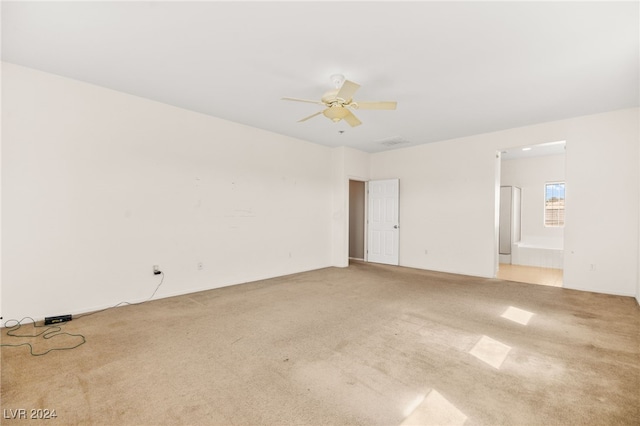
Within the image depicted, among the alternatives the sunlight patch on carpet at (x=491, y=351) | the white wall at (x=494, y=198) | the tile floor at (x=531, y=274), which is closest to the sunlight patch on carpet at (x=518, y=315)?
the sunlight patch on carpet at (x=491, y=351)

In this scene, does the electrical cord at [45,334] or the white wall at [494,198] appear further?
the white wall at [494,198]

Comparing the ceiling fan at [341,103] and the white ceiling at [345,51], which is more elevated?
the white ceiling at [345,51]

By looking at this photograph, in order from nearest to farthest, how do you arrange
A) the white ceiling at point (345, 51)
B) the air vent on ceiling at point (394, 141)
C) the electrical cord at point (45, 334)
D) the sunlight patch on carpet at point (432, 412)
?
the sunlight patch on carpet at point (432, 412)
the white ceiling at point (345, 51)
the electrical cord at point (45, 334)
the air vent on ceiling at point (394, 141)

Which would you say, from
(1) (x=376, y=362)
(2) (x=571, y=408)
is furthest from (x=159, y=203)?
(2) (x=571, y=408)

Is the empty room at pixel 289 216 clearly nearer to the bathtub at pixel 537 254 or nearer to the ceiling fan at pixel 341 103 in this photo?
the ceiling fan at pixel 341 103

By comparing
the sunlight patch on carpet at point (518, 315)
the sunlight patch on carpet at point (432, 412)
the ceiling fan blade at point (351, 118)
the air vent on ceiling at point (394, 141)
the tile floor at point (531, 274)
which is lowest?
the tile floor at point (531, 274)

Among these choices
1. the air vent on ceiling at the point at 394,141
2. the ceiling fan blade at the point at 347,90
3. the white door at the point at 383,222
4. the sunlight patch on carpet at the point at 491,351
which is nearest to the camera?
the sunlight patch on carpet at the point at 491,351

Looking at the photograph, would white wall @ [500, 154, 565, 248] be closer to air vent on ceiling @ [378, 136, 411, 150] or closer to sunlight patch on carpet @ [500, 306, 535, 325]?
air vent on ceiling @ [378, 136, 411, 150]

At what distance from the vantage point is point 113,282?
3.86 m

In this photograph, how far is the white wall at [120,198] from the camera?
3.28m

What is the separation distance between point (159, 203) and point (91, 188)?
80 cm

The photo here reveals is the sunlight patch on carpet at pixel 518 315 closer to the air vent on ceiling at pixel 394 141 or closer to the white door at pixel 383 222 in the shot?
the white door at pixel 383 222

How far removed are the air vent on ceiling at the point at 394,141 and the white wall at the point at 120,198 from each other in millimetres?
2253

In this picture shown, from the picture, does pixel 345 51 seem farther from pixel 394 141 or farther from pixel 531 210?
pixel 531 210
